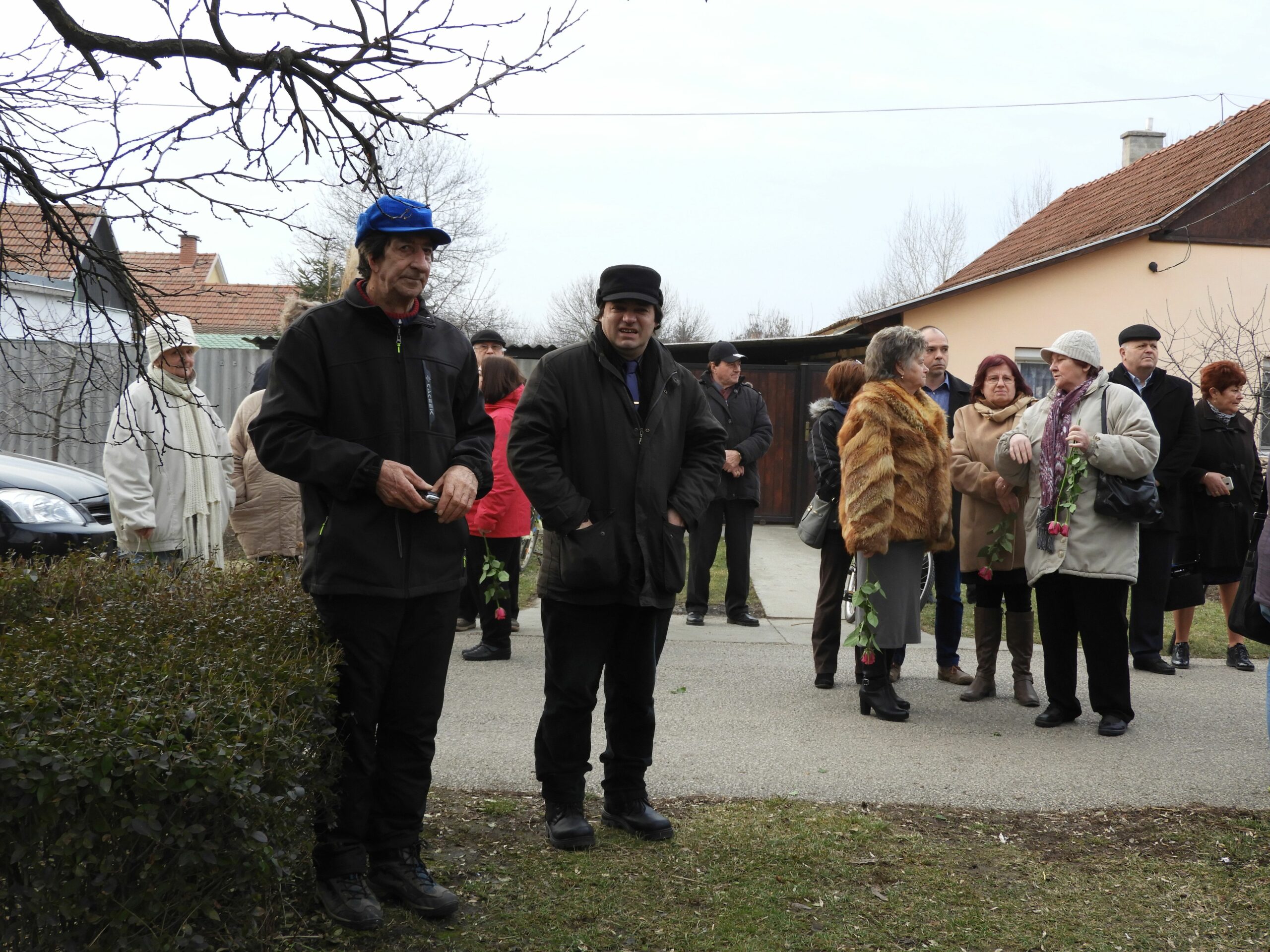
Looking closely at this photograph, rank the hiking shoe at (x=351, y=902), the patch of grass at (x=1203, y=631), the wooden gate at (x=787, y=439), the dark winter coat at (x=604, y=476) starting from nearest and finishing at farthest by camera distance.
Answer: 1. the hiking shoe at (x=351, y=902)
2. the dark winter coat at (x=604, y=476)
3. the patch of grass at (x=1203, y=631)
4. the wooden gate at (x=787, y=439)

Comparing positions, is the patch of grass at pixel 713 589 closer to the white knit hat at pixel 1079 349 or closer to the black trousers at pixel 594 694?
the white knit hat at pixel 1079 349

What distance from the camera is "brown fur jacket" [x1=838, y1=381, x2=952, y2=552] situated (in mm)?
6074

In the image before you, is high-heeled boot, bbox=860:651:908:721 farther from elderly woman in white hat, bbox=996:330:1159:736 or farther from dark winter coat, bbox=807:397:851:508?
dark winter coat, bbox=807:397:851:508

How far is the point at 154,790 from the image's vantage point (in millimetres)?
2639

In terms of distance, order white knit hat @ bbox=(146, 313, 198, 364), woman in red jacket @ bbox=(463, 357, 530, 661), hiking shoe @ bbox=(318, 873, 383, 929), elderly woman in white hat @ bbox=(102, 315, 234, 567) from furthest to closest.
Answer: woman in red jacket @ bbox=(463, 357, 530, 661) < elderly woman in white hat @ bbox=(102, 315, 234, 567) < white knit hat @ bbox=(146, 313, 198, 364) < hiking shoe @ bbox=(318, 873, 383, 929)

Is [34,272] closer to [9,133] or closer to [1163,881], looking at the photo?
[9,133]

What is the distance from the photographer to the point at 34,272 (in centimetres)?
497

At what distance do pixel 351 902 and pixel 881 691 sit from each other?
142 inches

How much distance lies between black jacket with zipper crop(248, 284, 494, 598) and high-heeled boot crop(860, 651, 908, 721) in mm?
3220

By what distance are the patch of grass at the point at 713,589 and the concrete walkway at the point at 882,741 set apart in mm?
1855

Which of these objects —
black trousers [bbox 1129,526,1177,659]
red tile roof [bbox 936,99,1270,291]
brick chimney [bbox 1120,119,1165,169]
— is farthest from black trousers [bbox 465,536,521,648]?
brick chimney [bbox 1120,119,1165,169]

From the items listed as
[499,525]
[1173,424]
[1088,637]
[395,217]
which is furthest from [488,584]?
[1173,424]

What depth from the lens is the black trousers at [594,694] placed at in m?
4.30

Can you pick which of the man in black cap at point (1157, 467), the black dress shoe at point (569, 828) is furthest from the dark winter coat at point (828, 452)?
the black dress shoe at point (569, 828)
